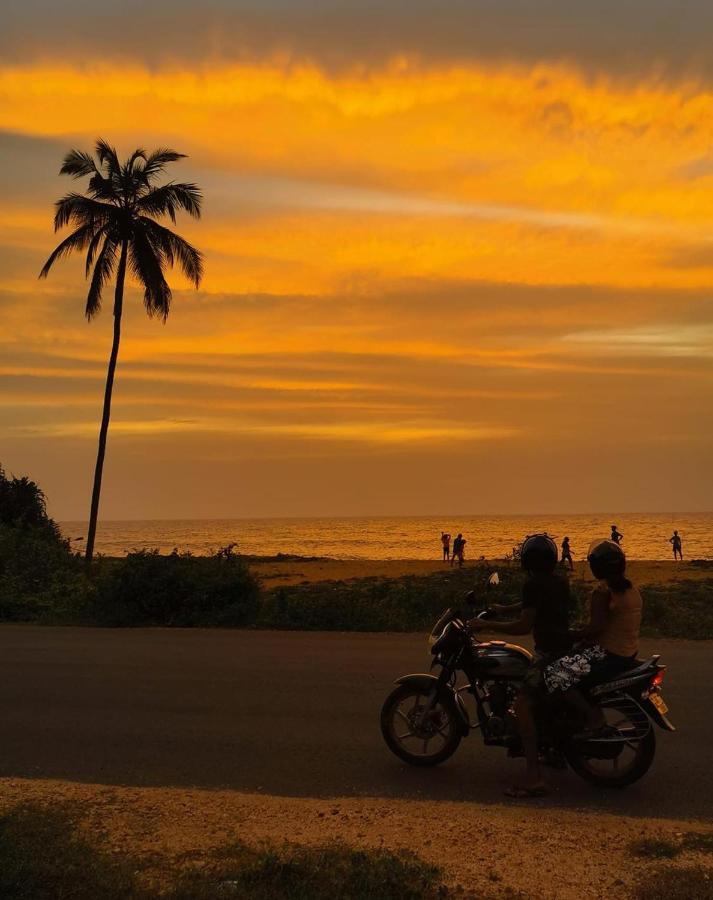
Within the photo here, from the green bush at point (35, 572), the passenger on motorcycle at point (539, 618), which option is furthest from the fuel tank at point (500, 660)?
the green bush at point (35, 572)

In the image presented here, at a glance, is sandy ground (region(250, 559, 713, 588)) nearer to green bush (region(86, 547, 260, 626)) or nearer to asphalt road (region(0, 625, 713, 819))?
green bush (region(86, 547, 260, 626))

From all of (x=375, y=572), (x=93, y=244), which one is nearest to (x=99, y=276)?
(x=93, y=244)

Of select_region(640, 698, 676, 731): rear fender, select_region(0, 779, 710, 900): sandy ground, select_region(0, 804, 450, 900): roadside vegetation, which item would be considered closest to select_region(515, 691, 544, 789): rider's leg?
select_region(0, 779, 710, 900): sandy ground

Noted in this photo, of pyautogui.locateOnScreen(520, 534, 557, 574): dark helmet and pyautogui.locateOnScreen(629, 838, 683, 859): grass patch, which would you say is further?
pyautogui.locateOnScreen(520, 534, 557, 574): dark helmet

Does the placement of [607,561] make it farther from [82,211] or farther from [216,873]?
[82,211]

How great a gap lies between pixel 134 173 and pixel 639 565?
31.4 metres

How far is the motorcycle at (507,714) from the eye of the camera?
6520mm

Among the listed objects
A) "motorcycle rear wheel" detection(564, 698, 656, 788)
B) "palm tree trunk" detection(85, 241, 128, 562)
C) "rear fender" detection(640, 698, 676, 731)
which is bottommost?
"motorcycle rear wheel" detection(564, 698, 656, 788)

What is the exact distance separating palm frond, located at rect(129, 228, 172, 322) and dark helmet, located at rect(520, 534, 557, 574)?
25798 mm

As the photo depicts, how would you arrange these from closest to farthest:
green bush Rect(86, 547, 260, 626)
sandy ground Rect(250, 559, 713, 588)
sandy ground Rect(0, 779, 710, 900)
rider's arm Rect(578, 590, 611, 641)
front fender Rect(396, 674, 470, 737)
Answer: sandy ground Rect(0, 779, 710, 900) < rider's arm Rect(578, 590, 611, 641) < front fender Rect(396, 674, 470, 737) < green bush Rect(86, 547, 260, 626) < sandy ground Rect(250, 559, 713, 588)

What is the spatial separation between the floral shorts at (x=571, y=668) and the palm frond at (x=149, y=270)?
85.8 ft

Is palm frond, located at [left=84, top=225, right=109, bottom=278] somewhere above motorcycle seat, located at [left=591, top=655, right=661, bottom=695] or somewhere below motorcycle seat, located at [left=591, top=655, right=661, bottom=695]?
above

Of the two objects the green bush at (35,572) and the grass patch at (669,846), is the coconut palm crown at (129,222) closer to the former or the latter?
the green bush at (35,572)

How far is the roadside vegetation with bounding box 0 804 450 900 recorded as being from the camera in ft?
14.6
